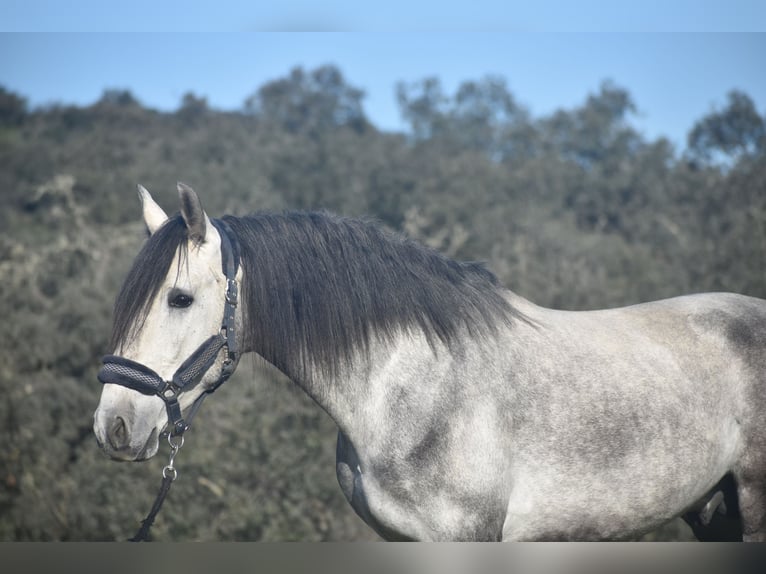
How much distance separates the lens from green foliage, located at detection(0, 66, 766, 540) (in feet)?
31.1

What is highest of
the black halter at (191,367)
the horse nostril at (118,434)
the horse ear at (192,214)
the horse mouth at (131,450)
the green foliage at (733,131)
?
the green foliage at (733,131)

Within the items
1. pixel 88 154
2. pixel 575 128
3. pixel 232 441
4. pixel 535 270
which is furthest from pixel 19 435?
pixel 575 128

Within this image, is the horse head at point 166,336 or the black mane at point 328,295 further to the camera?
the black mane at point 328,295

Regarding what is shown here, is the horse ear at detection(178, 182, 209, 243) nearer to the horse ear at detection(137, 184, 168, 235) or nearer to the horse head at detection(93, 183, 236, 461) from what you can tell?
the horse head at detection(93, 183, 236, 461)

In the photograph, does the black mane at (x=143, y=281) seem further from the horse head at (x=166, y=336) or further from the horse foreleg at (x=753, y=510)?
the horse foreleg at (x=753, y=510)

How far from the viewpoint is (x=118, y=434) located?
2.77 meters

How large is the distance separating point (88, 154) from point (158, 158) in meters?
1.84

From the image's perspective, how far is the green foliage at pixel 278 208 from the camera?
31.1 ft

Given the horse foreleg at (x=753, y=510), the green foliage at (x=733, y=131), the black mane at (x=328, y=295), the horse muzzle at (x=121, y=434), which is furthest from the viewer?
the green foliage at (x=733, y=131)

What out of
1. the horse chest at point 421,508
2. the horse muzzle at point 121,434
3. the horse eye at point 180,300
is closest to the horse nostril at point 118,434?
the horse muzzle at point 121,434

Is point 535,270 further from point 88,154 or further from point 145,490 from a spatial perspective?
point 88,154

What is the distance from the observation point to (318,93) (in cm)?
2822

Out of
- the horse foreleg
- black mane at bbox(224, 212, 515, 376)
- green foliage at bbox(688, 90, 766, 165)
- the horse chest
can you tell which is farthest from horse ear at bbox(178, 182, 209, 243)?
green foliage at bbox(688, 90, 766, 165)

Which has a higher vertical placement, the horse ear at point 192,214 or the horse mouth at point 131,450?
the horse ear at point 192,214
